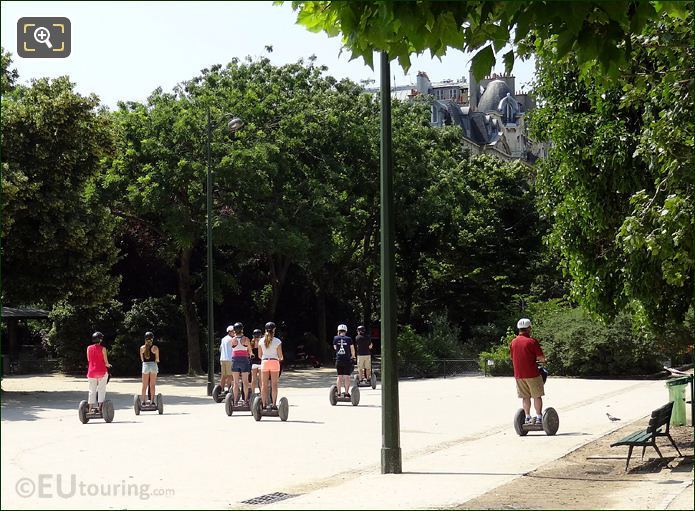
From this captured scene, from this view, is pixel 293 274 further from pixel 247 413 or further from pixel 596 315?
pixel 596 315

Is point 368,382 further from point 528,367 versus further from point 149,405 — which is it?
point 528,367

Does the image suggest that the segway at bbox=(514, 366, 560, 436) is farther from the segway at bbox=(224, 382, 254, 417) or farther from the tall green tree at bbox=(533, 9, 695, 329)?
the segway at bbox=(224, 382, 254, 417)

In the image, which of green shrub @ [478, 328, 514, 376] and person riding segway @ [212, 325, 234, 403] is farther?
green shrub @ [478, 328, 514, 376]

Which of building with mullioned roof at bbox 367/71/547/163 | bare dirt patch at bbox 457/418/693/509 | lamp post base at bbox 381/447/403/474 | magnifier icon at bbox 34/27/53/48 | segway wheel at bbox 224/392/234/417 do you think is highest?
building with mullioned roof at bbox 367/71/547/163

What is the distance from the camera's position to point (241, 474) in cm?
1232

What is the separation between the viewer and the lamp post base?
12.4m

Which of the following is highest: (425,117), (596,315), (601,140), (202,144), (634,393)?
(425,117)

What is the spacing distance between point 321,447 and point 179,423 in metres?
4.89

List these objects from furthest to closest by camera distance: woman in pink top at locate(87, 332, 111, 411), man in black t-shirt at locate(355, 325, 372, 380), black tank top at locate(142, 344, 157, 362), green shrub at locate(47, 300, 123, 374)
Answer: green shrub at locate(47, 300, 123, 374) → man in black t-shirt at locate(355, 325, 372, 380) → black tank top at locate(142, 344, 157, 362) → woman in pink top at locate(87, 332, 111, 411)

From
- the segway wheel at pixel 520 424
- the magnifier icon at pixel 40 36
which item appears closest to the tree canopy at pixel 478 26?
the magnifier icon at pixel 40 36

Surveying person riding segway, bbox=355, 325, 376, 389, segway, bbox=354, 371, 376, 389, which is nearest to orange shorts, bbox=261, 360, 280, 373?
person riding segway, bbox=355, 325, 376, 389

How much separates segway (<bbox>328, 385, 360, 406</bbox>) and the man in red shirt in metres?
7.28

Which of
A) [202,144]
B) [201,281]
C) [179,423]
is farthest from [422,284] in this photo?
[179,423]

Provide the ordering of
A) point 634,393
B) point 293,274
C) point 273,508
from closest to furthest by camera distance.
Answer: point 273,508, point 634,393, point 293,274
